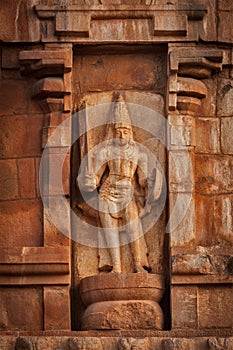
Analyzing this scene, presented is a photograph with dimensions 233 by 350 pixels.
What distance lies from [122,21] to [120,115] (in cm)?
90

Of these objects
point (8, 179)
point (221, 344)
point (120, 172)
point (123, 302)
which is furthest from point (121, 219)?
point (221, 344)

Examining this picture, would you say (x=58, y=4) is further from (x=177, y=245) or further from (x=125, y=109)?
(x=177, y=245)

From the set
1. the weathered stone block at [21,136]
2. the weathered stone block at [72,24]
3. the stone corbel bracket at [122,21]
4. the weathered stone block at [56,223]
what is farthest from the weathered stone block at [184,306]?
the weathered stone block at [72,24]

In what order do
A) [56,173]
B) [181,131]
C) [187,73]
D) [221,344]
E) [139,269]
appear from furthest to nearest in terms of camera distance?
[187,73]
[181,131]
[56,173]
[139,269]
[221,344]

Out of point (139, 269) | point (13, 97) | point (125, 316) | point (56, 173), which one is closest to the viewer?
point (125, 316)

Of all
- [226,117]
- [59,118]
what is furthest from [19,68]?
[226,117]

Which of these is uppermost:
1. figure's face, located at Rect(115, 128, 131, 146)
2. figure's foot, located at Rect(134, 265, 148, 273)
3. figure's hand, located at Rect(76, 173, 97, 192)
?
figure's face, located at Rect(115, 128, 131, 146)

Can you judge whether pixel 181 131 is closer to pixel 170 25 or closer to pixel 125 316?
pixel 170 25

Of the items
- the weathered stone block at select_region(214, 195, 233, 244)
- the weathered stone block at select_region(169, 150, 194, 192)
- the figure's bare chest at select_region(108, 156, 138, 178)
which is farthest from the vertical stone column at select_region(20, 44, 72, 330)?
the weathered stone block at select_region(214, 195, 233, 244)

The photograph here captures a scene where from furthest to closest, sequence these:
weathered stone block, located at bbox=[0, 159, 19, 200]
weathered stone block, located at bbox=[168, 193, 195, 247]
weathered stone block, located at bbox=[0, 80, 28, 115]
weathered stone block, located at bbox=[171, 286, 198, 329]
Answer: weathered stone block, located at bbox=[0, 80, 28, 115], weathered stone block, located at bbox=[0, 159, 19, 200], weathered stone block, located at bbox=[168, 193, 195, 247], weathered stone block, located at bbox=[171, 286, 198, 329]

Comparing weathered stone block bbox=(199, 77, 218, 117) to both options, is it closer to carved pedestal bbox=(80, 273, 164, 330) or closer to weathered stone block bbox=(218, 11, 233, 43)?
weathered stone block bbox=(218, 11, 233, 43)

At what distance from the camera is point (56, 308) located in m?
15.4

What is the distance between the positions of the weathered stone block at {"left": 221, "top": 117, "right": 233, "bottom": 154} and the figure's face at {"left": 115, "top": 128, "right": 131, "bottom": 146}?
0.90m

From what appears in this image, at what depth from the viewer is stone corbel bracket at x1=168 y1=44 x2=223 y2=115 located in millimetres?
15883
